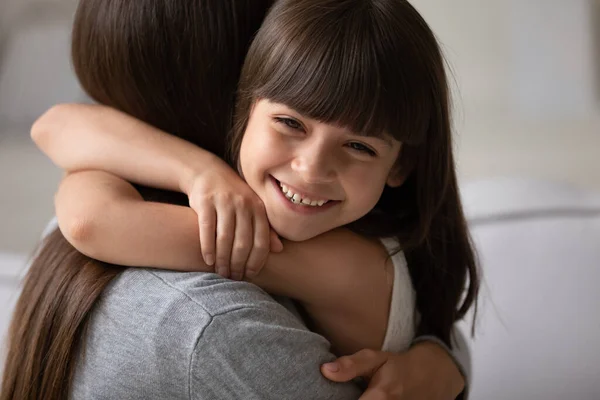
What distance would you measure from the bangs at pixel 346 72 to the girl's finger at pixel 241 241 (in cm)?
10

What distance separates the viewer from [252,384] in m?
0.64

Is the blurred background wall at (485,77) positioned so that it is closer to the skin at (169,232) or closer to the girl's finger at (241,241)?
the skin at (169,232)

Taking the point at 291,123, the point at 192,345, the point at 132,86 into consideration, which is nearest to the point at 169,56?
the point at 132,86

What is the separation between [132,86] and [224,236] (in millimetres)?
188

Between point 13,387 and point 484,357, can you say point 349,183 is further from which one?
Answer: point 484,357

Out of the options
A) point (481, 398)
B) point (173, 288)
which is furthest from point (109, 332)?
point (481, 398)

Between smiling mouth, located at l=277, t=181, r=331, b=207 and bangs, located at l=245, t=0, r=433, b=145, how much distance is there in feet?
0.23

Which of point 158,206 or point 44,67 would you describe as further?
point 44,67

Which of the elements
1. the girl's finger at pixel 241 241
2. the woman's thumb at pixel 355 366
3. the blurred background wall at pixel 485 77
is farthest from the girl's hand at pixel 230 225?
the blurred background wall at pixel 485 77

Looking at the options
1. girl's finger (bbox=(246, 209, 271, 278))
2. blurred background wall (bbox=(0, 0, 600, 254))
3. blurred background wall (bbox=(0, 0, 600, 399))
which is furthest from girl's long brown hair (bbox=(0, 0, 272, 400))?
blurred background wall (bbox=(0, 0, 600, 254))

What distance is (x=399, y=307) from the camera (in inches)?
31.0

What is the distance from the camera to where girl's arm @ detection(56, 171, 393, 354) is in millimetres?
656

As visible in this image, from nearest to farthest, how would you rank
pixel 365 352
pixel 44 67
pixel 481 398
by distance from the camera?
pixel 365 352, pixel 481 398, pixel 44 67

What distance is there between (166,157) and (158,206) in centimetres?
6
